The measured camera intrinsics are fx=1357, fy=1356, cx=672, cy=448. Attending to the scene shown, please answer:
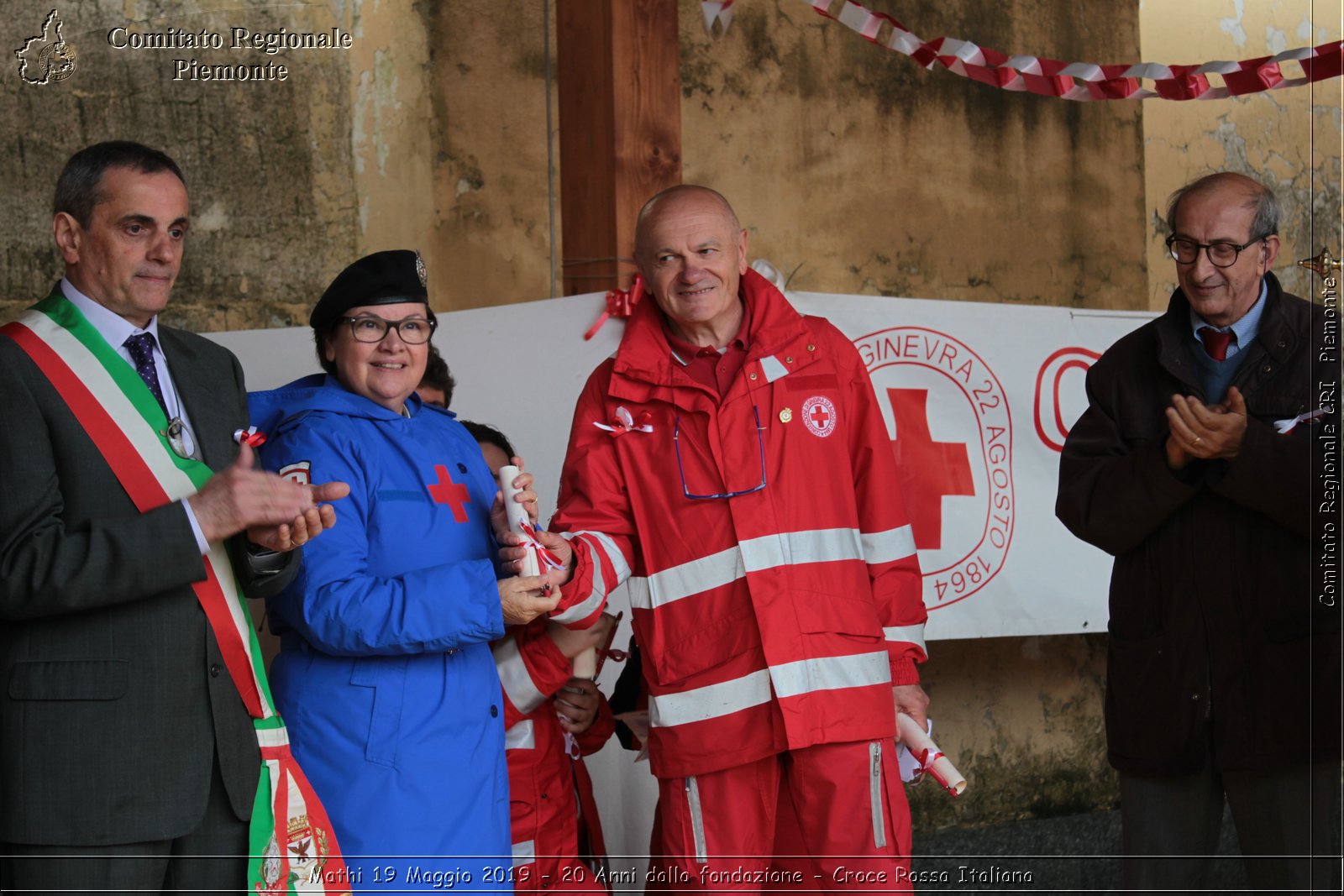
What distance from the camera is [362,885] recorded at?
7.66 ft

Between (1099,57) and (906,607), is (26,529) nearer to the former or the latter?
(906,607)

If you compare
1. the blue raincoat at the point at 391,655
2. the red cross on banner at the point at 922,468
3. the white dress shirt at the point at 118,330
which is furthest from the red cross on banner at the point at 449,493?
the red cross on banner at the point at 922,468

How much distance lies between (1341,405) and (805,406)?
106 cm

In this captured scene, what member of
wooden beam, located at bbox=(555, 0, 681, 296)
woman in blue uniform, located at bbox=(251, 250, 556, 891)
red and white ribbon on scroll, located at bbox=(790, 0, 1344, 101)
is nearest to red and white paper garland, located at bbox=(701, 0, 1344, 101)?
red and white ribbon on scroll, located at bbox=(790, 0, 1344, 101)

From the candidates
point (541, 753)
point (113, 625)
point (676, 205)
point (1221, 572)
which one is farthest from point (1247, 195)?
point (113, 625)

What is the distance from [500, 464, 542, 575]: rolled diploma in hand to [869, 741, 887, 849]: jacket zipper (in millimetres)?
762

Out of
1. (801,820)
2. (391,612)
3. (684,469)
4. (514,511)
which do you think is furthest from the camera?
(684,469)

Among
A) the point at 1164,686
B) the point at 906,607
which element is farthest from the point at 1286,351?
the point at 906,607

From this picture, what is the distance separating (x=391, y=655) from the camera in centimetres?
242

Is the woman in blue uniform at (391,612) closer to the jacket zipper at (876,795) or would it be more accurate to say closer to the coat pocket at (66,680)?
the coat pocket at (66,680)

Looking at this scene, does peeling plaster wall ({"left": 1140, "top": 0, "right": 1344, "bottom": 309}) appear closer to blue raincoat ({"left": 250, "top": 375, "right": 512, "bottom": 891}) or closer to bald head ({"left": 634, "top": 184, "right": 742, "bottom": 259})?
bald head ({"left": 634, "top": 184, "right": 742, "bottom": 259})

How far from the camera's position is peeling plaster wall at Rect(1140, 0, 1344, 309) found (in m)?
4.86

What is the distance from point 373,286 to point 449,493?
420 mm

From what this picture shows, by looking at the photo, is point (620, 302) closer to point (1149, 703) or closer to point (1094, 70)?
point (1149, 703)
